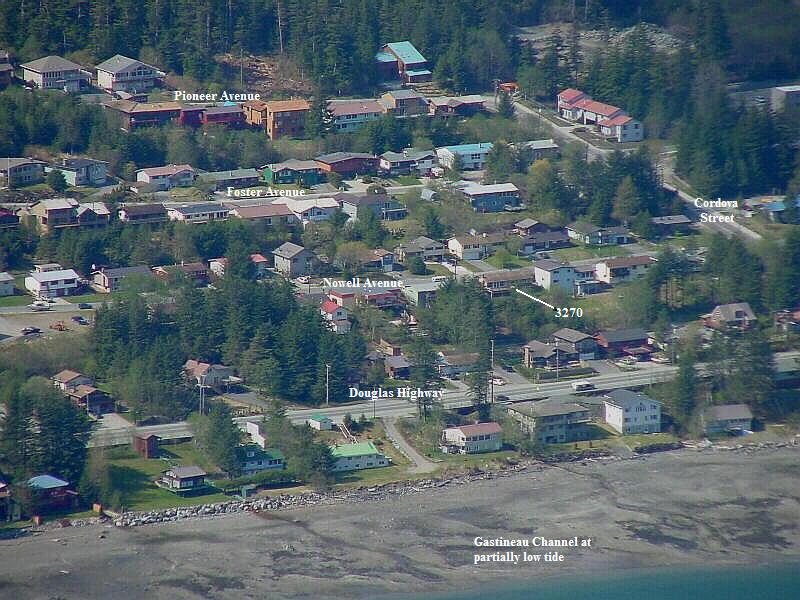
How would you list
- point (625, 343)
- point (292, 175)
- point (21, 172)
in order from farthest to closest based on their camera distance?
point (292, 175) → point (21, 172) → point (625, 343)

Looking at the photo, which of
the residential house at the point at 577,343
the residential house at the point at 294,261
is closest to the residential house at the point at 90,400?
the residential house at the point at 294,261

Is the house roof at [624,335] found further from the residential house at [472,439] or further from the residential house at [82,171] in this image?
the residential house at [82,171]

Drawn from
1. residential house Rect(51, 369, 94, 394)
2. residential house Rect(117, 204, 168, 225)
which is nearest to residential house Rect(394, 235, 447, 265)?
residential house Rect(117, 204, 168, 225)

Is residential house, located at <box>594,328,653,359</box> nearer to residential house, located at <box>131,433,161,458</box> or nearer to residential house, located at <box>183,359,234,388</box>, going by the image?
residential house, located at <box>183,359,234,388</box>

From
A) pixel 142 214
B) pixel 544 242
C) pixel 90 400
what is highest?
pixel 142 214

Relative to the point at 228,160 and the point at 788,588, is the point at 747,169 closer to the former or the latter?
the point at 228,160

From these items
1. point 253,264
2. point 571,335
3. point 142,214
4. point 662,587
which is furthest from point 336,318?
point 662,587

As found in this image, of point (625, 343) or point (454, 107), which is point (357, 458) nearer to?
point (625, 343)
